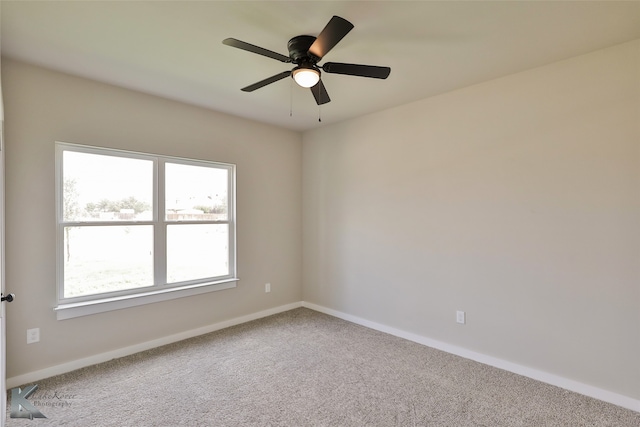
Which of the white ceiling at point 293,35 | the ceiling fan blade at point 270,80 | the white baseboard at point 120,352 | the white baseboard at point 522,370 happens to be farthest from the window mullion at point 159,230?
the white baseboard at point 522,370

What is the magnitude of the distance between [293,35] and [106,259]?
2641mm

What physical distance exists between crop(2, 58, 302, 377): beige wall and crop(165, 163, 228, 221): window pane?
0.61 ft

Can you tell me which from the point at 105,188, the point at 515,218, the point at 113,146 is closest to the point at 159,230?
the point at 105,188

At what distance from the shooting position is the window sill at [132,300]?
2.73m

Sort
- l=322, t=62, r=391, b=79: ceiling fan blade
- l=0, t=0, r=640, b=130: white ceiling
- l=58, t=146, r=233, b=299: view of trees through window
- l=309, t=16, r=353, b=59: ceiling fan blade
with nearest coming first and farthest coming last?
l=309, t=16, r=353, b=59: ceiling fan blade
l=0, t=0, r=640, b=130: white ceiling
l=322, t=62, r=391, b=79: ceiling fan blade
l=58, t=146, r=233, b=299: view of trees through window

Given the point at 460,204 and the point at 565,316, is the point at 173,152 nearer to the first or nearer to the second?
the point at 460,204

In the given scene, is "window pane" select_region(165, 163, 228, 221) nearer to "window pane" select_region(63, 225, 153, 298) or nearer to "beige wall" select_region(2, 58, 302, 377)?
"beige wall" select_region(2, 58, 302, 377)

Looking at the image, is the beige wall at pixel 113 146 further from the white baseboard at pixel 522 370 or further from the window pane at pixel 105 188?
the white baseboard at pixel 522 370

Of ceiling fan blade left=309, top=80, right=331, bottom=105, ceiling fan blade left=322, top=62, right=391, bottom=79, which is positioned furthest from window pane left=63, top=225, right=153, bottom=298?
ceiling fan blade left=322, top=62, right=391, bottom=79

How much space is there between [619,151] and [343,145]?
2657 millimetres

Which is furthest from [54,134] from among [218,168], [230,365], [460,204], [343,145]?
[460,204]

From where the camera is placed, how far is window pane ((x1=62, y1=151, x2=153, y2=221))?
282 centimetres

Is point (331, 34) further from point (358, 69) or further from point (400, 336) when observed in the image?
point (400, 336)

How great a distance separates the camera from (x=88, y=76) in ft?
9.11
